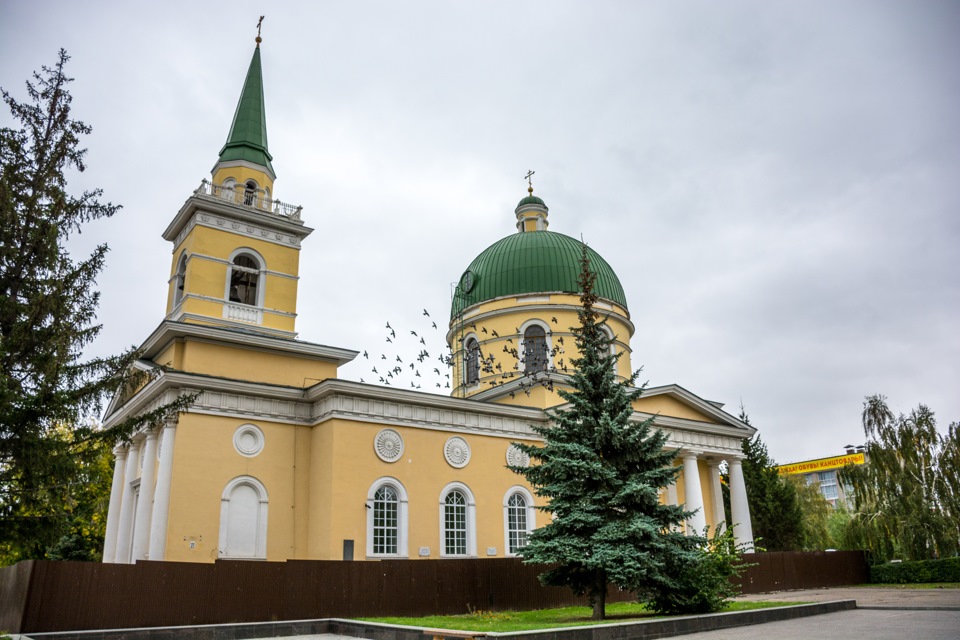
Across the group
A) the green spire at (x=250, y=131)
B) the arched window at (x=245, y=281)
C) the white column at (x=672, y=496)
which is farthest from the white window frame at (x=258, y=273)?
the white column at (x=672, y=496)

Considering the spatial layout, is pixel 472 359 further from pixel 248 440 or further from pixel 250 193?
pixel 248 440

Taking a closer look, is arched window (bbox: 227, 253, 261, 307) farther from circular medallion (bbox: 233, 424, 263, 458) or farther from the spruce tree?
the spruce tree

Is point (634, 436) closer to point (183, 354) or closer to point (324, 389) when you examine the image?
point (324, 389)

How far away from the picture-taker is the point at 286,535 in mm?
21609

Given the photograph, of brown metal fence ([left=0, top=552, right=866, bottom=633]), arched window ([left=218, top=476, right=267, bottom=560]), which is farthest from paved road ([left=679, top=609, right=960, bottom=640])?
arched window ([left=218, top=476, right=267, bottom=560])

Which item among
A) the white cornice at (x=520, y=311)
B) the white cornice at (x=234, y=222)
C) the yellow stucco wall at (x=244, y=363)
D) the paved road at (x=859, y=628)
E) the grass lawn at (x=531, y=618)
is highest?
the white cornice at (x=234, y=222)

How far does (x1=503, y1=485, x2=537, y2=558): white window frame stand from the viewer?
81.0 ft

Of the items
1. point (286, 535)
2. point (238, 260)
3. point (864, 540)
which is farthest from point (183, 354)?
point (864, 540)

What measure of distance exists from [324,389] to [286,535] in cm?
451

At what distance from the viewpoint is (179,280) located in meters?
25.1

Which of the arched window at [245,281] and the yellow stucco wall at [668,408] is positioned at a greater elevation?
the arched window at [245,281]

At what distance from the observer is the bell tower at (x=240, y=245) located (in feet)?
78.1

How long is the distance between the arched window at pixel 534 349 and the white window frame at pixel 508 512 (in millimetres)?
5986

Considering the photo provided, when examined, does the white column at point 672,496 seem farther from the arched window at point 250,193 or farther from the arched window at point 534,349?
the arched window at point 250,193
